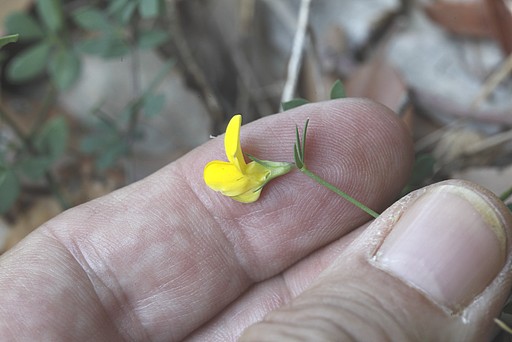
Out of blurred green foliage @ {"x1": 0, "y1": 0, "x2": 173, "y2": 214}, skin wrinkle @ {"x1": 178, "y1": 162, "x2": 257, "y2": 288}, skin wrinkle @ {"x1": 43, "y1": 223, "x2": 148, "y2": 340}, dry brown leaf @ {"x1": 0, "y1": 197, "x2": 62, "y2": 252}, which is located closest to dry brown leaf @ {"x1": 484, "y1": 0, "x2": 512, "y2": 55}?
blurred green foliage @ {"x1": 0, "y1": 0, "x2": 173, "y2": 214}

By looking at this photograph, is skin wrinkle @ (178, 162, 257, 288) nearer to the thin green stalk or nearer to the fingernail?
the thin green stalk

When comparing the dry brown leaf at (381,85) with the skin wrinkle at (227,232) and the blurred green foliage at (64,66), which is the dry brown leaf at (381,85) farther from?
the skin wrinkle at (227,232)

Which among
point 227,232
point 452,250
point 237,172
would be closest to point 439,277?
point 452,250

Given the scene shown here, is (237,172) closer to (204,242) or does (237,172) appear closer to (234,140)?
(234,140)

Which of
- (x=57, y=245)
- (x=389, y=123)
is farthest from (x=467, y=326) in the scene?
(x=57, y=245)

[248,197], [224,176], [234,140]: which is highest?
[234,140]

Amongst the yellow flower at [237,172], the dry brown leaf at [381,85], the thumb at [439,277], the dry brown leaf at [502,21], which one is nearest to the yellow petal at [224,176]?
the yellow flower at [237,172]

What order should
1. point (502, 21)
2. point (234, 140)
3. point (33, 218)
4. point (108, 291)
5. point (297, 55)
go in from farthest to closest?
point (33, 218) → point (502, 21) → point (297, 55) → point (108, 291) → point (234, 140)

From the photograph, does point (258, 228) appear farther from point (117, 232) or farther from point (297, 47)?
point (297, 47)
